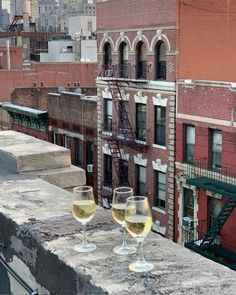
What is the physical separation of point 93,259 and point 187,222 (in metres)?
19.8

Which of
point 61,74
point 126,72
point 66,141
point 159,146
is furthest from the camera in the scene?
point 61,74

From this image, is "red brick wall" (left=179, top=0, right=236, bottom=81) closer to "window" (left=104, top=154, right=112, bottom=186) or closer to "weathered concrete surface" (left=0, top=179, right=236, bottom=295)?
"window" (left=104, top=154, right=112, bottom=186)

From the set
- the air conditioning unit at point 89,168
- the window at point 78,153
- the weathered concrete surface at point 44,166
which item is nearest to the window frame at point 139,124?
the air conditioning unit at point 89,168

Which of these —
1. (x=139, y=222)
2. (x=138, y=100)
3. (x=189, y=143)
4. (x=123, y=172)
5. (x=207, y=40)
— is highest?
(x=207, y=40)

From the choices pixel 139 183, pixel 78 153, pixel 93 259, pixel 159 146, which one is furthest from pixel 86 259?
pixel 78 153

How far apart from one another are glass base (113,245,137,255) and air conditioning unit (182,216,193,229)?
19.5 metres

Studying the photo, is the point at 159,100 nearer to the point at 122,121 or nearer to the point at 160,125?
the point at 160,125

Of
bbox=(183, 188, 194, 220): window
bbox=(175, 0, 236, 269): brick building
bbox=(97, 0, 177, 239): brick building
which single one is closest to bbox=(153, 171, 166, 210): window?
bbox=(97, 0, 177, 239): brick building

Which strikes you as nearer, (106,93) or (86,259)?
(86,259)

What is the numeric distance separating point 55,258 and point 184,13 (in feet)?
71.9

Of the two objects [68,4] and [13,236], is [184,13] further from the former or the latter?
[68,4]

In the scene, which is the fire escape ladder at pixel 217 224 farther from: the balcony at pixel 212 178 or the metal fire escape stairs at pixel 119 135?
the metal fire escape stairs at pixel 119 135

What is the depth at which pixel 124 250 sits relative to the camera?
365cm

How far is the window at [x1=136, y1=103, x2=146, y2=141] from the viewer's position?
26094 mm
